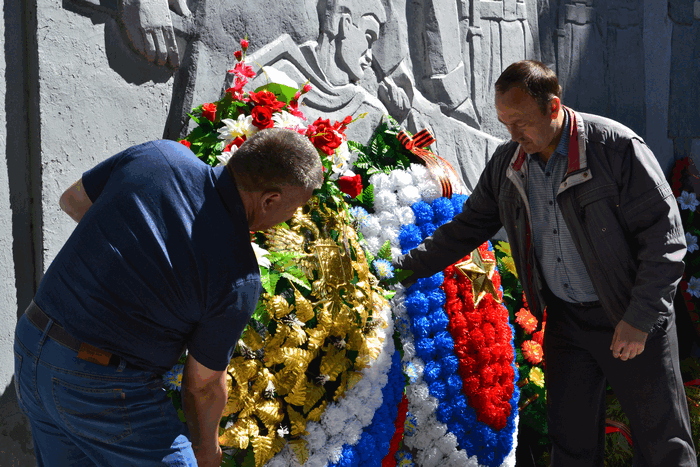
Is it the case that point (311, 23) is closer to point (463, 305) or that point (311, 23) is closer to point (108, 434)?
point (463, 305)

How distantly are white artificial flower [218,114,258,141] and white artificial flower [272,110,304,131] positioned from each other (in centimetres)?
9

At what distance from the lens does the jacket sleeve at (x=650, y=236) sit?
2359 millimetres

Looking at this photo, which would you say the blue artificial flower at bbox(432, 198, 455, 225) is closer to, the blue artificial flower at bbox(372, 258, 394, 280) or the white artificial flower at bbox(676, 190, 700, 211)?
the blue artificial flower at bbox(372, 258, 394, 280)

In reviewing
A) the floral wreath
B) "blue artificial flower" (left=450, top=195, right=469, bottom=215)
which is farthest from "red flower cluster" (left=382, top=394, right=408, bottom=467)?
"blue artificial flower" (left=450, top=195, right=469, bottom=215)

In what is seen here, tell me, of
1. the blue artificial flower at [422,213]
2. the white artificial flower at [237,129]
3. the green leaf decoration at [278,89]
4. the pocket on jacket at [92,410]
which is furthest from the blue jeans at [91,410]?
the blue artificial flower at [422,213]

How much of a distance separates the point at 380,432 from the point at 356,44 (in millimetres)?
1910

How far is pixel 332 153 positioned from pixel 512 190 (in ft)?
2.41

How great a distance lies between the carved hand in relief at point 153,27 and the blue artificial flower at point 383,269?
1176 millimetres

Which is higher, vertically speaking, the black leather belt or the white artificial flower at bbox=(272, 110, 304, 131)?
the white artificial flower at bbox=(272, 110, 304, 131)

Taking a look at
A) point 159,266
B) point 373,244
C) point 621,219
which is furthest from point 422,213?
point 159,266

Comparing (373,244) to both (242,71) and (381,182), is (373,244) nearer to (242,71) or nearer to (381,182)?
(381,182)

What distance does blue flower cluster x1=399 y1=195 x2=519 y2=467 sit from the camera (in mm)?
3035

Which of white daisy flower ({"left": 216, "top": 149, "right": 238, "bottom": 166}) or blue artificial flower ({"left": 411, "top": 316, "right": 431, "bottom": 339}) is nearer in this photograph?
white daisy flower ({"left": 216, "top": 149, "right": 238, "bottom": 166})

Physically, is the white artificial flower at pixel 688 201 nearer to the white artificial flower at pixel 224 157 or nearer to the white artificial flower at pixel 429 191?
the white artificial flower at pixel 429 191
